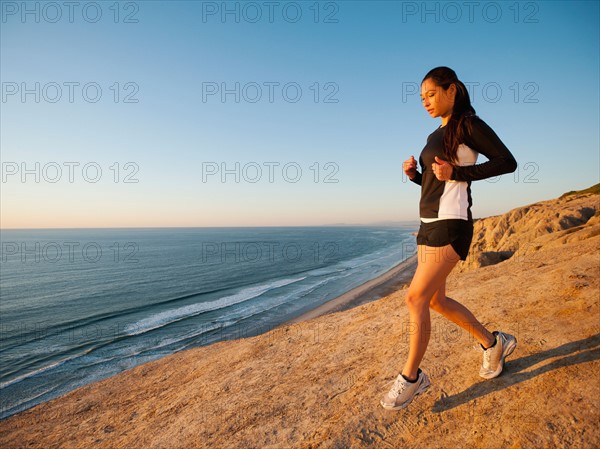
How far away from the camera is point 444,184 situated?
2.77 m

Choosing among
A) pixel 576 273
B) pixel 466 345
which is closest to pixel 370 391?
pixel 466 345

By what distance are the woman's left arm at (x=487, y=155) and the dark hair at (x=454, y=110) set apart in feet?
0.26

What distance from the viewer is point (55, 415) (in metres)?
8.39

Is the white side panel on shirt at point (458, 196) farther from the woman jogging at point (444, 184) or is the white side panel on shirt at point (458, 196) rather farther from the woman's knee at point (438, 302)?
the woman's knee at point (438, 302)

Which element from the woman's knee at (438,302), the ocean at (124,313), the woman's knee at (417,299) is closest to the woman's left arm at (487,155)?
the woman's knee at (417,299)

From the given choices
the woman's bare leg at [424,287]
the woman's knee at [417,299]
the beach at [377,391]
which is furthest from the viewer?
the beach at [377,391]

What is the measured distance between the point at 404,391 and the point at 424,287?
1123 millimetres

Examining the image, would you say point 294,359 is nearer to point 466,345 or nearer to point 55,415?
point 466,345

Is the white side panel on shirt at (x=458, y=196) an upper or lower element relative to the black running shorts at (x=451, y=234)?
upper

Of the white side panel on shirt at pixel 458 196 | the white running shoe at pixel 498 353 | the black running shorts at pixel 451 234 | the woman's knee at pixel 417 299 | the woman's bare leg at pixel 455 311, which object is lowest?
the white running shoe at pixel 498 353

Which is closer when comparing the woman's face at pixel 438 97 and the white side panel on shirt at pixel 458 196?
the white side panel on shirt at pixel 458 196

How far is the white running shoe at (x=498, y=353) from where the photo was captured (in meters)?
3.45

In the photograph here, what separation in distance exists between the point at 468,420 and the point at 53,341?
814 inches

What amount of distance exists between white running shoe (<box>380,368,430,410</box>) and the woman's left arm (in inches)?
77.4
